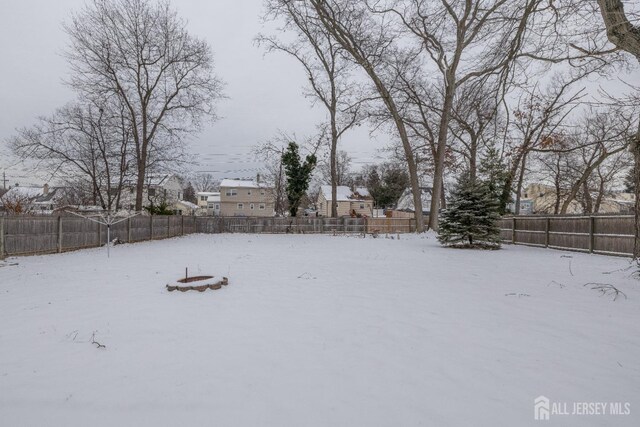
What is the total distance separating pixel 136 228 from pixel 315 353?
15.2 m

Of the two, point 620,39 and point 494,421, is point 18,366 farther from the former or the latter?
point 620,39

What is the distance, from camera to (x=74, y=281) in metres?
6.29

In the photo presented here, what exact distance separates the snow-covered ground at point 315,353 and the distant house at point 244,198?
1525 inches

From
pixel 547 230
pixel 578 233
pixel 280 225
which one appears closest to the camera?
pixel 578 233

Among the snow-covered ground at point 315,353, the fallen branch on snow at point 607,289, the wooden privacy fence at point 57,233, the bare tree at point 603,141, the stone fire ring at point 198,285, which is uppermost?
the bare tree at point 603,141

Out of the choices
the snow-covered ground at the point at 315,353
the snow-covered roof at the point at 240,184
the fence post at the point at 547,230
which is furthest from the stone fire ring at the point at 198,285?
the snow-covered roof at the point at 240,184

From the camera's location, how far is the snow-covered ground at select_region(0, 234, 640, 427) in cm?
222

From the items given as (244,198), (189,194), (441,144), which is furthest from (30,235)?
(189,194)

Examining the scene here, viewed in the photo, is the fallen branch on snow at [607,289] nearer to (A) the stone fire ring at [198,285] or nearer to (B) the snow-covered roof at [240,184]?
(A) the stone fire ring at [198,285]

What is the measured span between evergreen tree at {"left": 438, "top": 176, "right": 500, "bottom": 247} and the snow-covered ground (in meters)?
6.20

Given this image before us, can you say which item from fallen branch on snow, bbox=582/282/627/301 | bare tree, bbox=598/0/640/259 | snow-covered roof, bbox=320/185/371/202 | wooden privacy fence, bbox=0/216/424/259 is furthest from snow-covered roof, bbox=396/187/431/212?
bare tree, bbox=598/0/640/259

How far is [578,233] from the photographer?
11516 mm

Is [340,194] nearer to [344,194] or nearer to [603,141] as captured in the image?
[344,194]

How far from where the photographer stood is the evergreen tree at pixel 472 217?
12.2m
